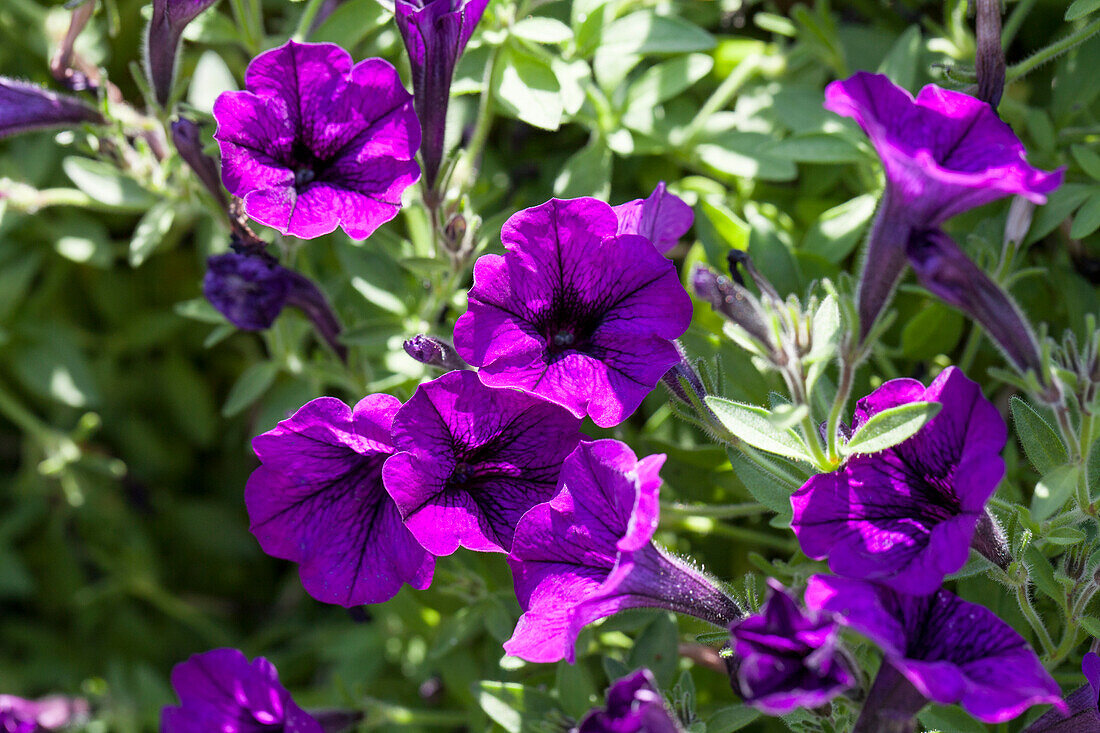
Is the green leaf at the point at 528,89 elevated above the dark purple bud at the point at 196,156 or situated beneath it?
elevated above

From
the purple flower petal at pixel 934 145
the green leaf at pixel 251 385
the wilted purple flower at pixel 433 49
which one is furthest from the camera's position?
the green leaf at pixel 251 385

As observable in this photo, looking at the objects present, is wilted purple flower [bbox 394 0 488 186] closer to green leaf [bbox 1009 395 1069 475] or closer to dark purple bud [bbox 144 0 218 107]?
dark purple bud [bbox 144 0 218 107]

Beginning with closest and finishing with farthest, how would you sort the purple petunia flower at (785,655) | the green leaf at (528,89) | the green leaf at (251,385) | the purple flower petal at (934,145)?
the purple petunia flower at (785,655) → the purple flower petal at (934,145) → the green leaf at (528,89) → the green leaf at (251,385)

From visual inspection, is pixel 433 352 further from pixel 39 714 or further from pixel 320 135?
pixel 39 714

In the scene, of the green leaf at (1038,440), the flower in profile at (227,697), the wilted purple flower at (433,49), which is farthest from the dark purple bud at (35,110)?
the green leaf at (1038,440)

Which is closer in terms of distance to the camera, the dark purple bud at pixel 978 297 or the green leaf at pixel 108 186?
the dark purple bud at pixel 978 297

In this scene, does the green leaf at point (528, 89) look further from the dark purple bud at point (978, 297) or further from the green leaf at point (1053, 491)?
the green leaf at point (1053, 491)

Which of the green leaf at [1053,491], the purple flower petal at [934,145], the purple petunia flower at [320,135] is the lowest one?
the green leaf at [1053,491]
